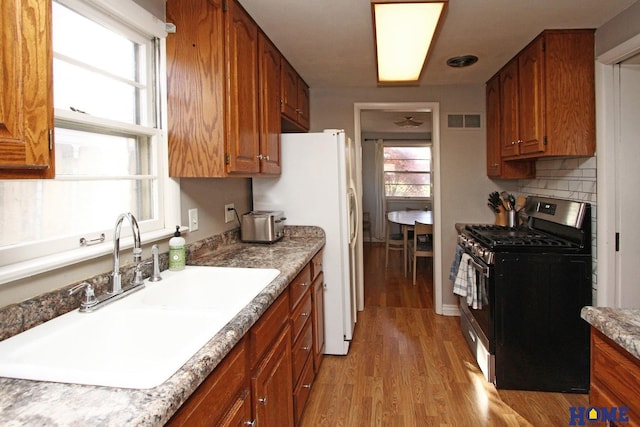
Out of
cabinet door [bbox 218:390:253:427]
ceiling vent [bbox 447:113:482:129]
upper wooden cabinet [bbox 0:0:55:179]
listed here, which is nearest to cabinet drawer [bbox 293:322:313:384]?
cabinet door [bbox 218:390:253:427]

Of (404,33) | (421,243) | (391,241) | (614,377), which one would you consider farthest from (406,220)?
(614,377)

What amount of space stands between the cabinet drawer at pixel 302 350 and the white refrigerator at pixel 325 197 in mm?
537

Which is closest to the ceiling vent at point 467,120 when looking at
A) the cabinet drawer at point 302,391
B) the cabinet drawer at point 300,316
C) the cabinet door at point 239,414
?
the cabinet drawer at point 300,316

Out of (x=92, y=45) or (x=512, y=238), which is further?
(x=512, y=238)

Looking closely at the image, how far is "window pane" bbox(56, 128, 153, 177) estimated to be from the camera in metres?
1.38

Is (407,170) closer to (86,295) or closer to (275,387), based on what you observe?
(275,387)

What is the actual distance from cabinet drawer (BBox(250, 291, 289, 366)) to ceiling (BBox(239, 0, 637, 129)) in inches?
57.8

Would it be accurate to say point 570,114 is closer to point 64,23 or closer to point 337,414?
point 337,414

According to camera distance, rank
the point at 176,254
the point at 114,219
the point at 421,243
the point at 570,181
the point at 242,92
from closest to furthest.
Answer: the point at 114,219 < the point at 176,254 < the point at 242,92 < the point at 570,181 < the point at 421,243

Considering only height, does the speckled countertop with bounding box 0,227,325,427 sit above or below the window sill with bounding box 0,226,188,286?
below

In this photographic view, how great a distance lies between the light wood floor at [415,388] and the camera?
2.11 m

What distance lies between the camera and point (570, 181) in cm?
259

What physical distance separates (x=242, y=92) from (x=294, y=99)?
1135 millimetres

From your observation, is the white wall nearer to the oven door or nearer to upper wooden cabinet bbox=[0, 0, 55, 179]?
the oven door
